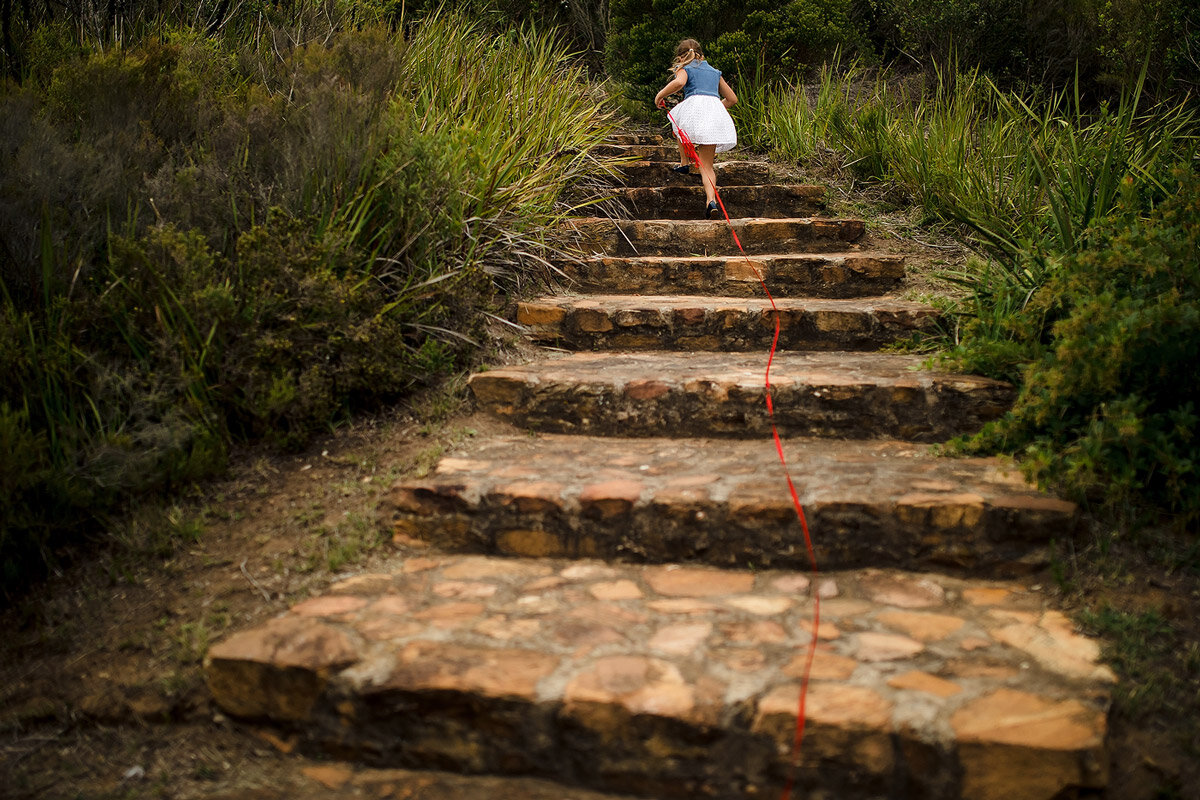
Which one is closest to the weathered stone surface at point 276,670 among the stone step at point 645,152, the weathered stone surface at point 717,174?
the weathered stone surface at point 717,174

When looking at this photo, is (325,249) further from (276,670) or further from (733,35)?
(733,35)

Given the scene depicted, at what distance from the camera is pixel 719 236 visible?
4.94 metres

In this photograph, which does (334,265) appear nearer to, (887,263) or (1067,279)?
(1067,279)

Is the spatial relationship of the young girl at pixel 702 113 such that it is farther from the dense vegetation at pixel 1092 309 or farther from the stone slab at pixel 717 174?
the dense vegetation at pixel 1092 309

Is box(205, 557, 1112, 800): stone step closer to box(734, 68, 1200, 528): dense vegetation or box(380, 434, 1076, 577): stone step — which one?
box(380, 434, 1076, 577): stone step

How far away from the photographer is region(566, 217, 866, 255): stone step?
4891mm

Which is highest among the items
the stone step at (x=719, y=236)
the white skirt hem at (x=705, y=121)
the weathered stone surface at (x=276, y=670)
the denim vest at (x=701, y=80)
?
the denim vest at (x=701, y=80)

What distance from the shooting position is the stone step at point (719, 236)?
4.89m

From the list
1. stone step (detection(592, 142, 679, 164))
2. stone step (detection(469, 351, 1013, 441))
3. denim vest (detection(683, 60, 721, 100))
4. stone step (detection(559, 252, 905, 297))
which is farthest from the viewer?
stone step (detection(592, 142, 679, 164))

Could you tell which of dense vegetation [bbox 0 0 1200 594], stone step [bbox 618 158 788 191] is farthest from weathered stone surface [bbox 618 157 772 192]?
dense vegetation [bbox 0 0 1200 594]

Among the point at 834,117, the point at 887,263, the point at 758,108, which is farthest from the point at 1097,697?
the point at 758,108

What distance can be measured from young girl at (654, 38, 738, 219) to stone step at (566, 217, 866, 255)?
0.58 meters

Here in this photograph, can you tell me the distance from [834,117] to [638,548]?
519cm

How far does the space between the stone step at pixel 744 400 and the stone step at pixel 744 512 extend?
0.28 metres
